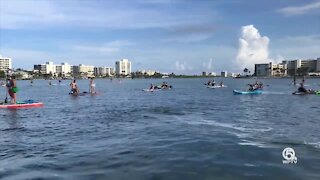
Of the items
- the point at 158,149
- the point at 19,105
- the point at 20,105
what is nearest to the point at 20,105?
the point at 20,105

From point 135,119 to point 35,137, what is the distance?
11.8 metres

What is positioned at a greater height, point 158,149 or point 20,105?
point 20,105

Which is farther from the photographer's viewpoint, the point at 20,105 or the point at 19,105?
the point at 20,105

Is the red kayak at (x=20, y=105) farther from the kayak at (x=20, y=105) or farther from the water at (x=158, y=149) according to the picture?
the water at (x=158, y=149)

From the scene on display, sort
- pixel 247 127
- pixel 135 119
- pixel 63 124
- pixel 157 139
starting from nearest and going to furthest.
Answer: pixel 157 139 → pixel 247 127 → pixel 63 124 → pixel 135 119

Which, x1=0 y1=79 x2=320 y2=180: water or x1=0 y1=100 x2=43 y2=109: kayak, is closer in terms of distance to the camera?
x1=0 y1=79 x2=320 y2=180: water

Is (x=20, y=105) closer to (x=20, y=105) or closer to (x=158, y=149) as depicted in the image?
(x=20, y=105)

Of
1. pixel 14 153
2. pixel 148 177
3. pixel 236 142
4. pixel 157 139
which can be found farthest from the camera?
pixel 157 139

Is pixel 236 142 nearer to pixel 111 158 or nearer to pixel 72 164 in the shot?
pixel 111 158

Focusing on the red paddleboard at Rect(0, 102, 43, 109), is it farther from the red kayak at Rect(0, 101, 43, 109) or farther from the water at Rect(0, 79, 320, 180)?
the water at Rect(0, 79, 320, 180)

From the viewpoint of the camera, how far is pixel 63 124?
107 ft

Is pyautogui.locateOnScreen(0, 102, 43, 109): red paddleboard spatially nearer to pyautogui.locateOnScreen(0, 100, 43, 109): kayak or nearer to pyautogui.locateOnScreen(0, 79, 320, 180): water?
pyautogui.locateOnScreen(0, 100, 43, 109): kayak

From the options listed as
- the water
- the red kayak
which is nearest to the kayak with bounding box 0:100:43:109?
the red kayak

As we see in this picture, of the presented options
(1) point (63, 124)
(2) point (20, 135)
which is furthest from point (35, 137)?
(1) point (63, 124)
